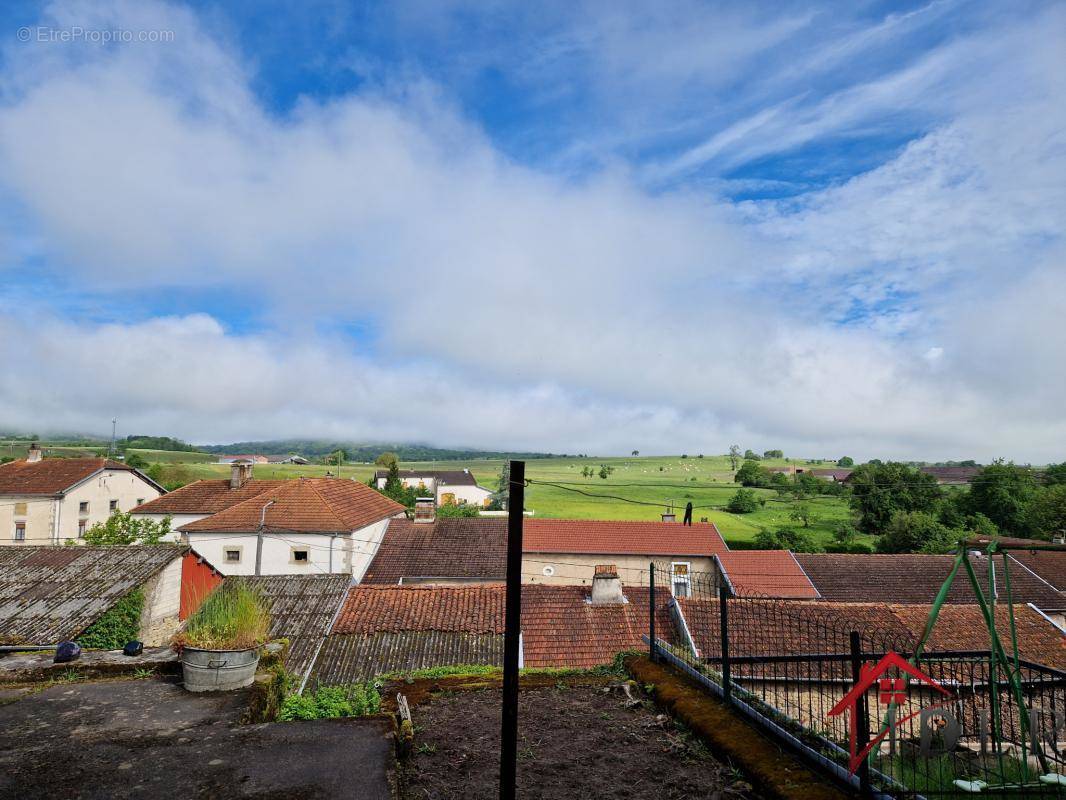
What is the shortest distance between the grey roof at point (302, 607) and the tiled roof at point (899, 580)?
21668 mm

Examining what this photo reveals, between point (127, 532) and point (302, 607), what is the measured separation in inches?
863

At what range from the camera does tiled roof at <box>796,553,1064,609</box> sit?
27.7 m

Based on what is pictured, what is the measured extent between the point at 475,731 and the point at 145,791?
2658mm

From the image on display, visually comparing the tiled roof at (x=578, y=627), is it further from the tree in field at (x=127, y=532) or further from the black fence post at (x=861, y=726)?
the tree in field at (x=127, y=532)

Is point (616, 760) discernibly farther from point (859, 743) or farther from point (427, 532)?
point (427, 532)

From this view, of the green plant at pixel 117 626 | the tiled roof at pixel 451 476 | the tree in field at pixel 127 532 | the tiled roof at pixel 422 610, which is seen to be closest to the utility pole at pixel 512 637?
the tiled roof at pixel 422 610

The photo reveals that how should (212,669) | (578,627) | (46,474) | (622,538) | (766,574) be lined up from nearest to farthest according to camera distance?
(212,669), (578,627), (766,574), (622,538), (46,474)

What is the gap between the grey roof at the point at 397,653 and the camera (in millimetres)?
13086

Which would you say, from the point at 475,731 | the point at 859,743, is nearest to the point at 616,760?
the point at 475,731

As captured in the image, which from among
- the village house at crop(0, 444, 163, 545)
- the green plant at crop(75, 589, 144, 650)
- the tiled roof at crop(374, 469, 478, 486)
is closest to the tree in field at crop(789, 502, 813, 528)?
the tiled roof at crop(374, 469, 478, 486)

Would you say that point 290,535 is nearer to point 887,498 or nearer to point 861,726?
point 861,726

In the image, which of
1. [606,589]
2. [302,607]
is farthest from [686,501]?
[302,607]

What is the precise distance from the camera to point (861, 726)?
388cm

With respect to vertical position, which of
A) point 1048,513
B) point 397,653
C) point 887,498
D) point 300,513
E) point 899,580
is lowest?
point 899,580
